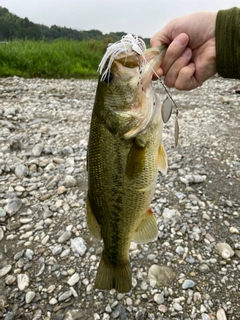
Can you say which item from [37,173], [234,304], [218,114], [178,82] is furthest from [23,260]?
[218,114]

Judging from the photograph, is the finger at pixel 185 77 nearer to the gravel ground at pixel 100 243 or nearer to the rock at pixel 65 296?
the gravel ground at pixel 100 243

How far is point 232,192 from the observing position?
5020 mm

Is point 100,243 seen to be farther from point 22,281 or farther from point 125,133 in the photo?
point 125,133

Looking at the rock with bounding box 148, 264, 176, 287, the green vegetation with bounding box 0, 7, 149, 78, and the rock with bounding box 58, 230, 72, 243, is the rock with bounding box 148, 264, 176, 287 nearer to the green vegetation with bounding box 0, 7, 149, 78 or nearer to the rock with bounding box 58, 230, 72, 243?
the rock with bounding box 58, 230, 72, 243

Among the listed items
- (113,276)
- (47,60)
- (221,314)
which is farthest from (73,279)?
(47,60)

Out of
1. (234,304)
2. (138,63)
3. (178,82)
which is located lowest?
(234,304)

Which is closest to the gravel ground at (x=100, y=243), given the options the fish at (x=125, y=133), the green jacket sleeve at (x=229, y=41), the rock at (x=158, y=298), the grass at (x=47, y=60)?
the rock at (x=158, y=298)

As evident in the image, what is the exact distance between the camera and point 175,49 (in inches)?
107

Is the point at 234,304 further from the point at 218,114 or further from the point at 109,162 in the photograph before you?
the point at 218,114

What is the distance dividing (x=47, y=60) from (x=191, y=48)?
41.4 ft

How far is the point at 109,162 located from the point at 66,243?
2.06 metres

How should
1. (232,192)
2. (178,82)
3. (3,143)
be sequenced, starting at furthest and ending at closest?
(3,143), (232,192), (178,82)

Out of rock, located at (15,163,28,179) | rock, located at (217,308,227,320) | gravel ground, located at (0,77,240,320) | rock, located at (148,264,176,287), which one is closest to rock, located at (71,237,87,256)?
gravel ground, located at (0,77,240,320)

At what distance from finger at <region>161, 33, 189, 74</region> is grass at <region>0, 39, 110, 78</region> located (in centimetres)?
1168
